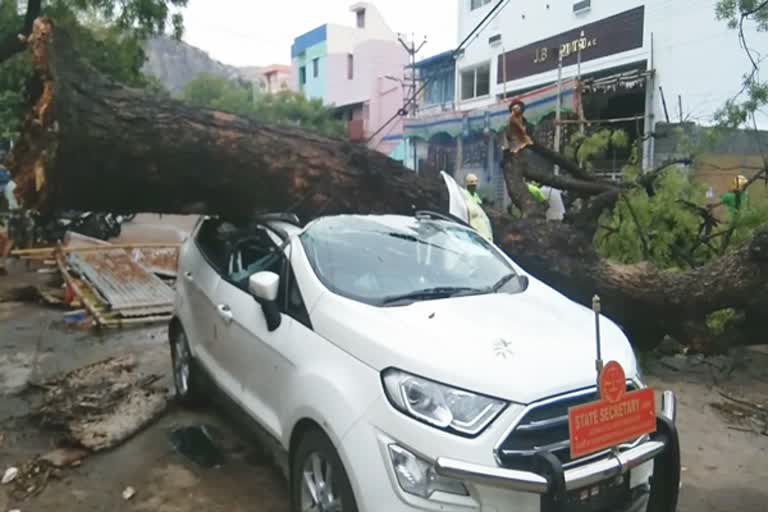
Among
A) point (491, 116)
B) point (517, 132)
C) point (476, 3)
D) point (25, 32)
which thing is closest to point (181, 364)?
point (517, 132)

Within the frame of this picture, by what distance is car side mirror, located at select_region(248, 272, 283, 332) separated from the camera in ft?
11.2

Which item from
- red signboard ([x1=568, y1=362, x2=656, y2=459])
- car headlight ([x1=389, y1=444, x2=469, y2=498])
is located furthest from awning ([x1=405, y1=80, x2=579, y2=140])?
car headlight ([x1=389, y1=444, x2=469, y2=498])

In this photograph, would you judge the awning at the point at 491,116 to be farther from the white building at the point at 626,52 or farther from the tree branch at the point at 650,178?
the tree branch at the point at 650,178

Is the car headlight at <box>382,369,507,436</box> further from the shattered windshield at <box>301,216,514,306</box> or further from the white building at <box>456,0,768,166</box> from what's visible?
the white building at <box>456,0,768,166</box>

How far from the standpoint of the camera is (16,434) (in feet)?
15.8

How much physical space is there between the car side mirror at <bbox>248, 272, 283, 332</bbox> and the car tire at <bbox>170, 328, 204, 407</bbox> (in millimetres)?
1520

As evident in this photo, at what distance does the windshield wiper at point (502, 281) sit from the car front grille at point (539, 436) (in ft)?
3.43

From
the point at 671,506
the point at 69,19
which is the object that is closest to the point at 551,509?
the point at 671,506

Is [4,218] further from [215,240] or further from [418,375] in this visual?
[418,375]

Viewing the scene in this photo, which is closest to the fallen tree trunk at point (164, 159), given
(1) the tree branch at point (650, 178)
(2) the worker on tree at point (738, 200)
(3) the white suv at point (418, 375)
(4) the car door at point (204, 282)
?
(4) the car door at point (204, 282)

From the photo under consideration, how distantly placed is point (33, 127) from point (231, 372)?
1785 mm

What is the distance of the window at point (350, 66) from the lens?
40.7 metres

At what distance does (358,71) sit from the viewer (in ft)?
131

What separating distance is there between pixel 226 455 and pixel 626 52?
16.5 metres
